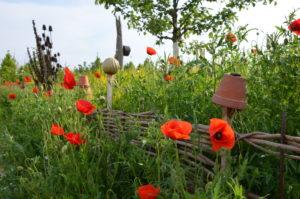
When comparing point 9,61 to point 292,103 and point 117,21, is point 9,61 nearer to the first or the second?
point 117,21

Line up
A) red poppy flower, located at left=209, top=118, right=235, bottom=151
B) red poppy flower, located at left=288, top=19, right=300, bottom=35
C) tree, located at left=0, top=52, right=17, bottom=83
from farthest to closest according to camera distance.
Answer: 1. tree, located at left=0, top=52, right=17, bottom=83
2. red poppy flower, located at left=288, top=19, right=300, bottom=35
3. red poppy flower, located at left=209, top=118, right=235, bottom=151

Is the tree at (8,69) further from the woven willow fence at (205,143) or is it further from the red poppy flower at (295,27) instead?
the red poppy flower at (295,27)

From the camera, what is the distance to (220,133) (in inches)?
81.4

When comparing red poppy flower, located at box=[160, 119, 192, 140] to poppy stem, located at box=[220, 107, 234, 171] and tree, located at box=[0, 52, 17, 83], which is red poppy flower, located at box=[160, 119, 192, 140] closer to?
poppy stem, located at box=[220, 107, 234, 171]

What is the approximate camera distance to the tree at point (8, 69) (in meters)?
20.1

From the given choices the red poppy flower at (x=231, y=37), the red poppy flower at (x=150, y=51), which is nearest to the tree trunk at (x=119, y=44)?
the red poppy flower at (x=150, y=51)

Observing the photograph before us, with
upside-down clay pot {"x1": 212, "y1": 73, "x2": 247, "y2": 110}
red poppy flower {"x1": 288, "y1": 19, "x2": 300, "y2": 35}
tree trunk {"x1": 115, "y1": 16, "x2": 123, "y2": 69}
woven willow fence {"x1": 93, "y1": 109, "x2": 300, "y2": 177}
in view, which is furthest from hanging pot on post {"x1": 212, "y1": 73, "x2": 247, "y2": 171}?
tree trunk {"x1": 115, "y1": 16, "x2": 123, "y2": 69}

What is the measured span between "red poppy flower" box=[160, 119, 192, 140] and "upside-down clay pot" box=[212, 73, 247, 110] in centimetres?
47

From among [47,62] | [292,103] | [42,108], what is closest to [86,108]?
[292,103]

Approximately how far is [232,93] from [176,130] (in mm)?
568

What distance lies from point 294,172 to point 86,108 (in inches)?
53.5

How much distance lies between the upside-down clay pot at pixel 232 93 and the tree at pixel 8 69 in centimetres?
1804

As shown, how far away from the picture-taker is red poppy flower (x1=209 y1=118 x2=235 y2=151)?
2.04 metres

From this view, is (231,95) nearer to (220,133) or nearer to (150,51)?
(220,133)
